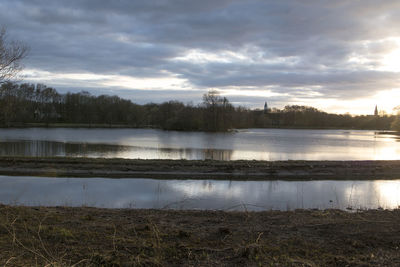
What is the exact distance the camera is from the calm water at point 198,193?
11.7 metres

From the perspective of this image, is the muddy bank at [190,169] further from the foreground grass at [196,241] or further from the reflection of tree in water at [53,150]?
the foreground grass at [196,241]

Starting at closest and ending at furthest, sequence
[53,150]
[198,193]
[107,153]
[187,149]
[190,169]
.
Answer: [198,193]
[190,169]
[107,153]
[53,150]
[187,149]

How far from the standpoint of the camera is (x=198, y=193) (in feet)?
45.6

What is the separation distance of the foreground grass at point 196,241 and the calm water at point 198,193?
331 cm

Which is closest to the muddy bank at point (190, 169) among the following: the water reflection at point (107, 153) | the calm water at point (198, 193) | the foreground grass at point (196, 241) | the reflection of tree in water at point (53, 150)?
the calm water at point (198, 193)

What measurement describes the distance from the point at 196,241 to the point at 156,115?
358 ft

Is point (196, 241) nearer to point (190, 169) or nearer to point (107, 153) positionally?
point (190, 169)

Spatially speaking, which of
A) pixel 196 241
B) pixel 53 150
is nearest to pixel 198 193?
pixel 196 241

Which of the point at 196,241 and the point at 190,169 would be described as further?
the point at 190,169

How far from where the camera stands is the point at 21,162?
20734 millimetres

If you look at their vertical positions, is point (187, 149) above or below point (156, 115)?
below

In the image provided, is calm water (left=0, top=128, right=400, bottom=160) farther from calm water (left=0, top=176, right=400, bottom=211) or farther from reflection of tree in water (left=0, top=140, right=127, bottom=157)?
calm water (left=0, top=176, right=400, bottom=211)

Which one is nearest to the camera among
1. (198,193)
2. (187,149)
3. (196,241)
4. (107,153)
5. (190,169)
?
(196,241)

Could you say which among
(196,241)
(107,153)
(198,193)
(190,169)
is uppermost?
(196,241)
